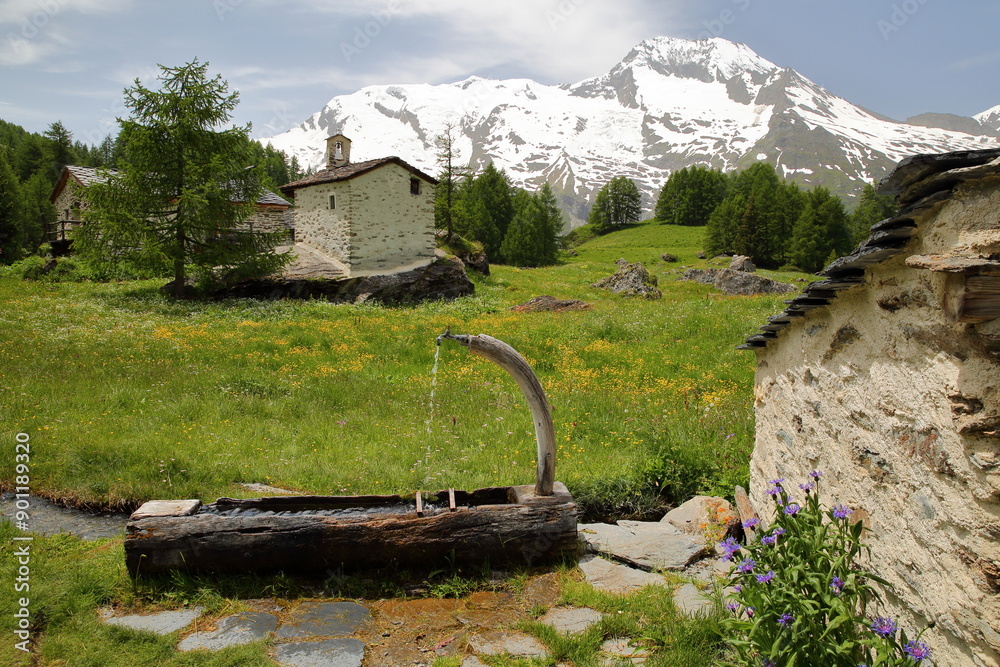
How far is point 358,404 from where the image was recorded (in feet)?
34.4

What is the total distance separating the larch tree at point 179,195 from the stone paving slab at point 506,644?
22738 millimetres

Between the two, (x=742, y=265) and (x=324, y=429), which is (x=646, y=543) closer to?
(x=324, y=429)

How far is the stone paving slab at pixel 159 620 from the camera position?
4512mm

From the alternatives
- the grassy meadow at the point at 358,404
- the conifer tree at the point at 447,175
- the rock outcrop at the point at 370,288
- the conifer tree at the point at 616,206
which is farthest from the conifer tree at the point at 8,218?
the conifer tree at the point at 616,206

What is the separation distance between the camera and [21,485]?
692cm

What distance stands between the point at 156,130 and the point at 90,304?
24.7 feet

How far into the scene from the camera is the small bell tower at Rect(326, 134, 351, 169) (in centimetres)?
3198

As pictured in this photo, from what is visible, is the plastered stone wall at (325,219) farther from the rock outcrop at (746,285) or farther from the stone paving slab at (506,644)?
the stone paving slab at (506,644)

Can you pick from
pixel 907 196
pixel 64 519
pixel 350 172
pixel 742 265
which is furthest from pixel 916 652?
pixel 742 265

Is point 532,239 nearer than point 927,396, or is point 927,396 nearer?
point 927,396

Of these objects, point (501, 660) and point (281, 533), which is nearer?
point (501, 660)

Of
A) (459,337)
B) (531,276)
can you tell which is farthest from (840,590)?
(531,276)

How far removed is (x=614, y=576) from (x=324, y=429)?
5512 mm

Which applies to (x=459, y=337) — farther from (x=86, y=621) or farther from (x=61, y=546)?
(x=61, y=546)
